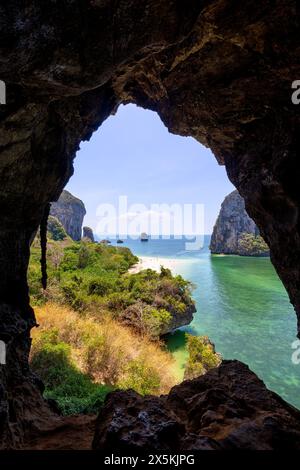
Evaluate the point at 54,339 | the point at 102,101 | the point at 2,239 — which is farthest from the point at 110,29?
the point at 54,339

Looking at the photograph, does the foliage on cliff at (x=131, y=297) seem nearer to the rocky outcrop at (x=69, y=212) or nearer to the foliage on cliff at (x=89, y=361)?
the foliage on cliff at (x=89, y=361)

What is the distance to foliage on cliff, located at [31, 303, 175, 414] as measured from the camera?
10.9 metres

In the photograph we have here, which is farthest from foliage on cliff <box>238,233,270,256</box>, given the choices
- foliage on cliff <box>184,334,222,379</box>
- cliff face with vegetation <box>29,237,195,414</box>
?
foliage on cliff <box>184,334,222,379</box>

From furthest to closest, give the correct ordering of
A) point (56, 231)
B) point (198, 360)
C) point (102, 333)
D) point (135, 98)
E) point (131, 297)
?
1. point (56, 231)
2. point (131, 297)
3. point (102, 333)
4. point (198, 360)
5. point (135, 98)

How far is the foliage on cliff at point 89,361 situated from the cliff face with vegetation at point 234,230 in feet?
241

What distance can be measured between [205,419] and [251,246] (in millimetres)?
82858

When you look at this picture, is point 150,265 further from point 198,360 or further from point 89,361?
point 89,361

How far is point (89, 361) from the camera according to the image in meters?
13.7

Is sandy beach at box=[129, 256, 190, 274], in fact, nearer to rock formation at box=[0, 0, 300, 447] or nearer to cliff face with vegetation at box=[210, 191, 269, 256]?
cliff face with vegetation at box=[210, 191, 269, 256]

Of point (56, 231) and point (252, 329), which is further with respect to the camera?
point (56, 231)

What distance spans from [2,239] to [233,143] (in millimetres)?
7581

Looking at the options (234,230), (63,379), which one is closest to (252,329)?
(63,379)

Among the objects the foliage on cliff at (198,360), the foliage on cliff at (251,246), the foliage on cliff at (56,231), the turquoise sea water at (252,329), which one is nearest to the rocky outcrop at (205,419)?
the foliage on cliff at (198,360)
